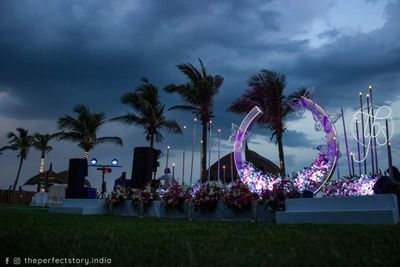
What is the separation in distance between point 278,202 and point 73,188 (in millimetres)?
12310

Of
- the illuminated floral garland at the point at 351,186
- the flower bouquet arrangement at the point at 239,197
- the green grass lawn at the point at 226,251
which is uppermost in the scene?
the illuminated floral garland at the point at 351,186

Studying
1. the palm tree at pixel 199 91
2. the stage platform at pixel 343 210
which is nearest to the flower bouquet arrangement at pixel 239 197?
the stage platform at pixel 343 210

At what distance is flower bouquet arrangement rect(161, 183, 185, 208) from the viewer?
14.6 metres

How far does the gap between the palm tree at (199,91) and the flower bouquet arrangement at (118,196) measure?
11.4m

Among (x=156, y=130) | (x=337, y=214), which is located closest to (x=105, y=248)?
(x=337, y=214)

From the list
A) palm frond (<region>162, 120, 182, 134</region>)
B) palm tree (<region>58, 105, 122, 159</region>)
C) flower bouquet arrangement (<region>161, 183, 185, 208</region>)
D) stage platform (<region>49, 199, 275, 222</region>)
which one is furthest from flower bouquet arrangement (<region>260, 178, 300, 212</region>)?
palm tree (<region>58, 105, 122, 159</region>)

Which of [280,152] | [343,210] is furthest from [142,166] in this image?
[343,210]

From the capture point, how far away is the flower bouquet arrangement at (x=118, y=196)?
55.3 ft

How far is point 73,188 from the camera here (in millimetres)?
19828

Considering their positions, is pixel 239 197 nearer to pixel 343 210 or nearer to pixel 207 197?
pixel 207 197

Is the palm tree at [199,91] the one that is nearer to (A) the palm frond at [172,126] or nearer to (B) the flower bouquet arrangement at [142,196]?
(A) the palm frond at [172,126]

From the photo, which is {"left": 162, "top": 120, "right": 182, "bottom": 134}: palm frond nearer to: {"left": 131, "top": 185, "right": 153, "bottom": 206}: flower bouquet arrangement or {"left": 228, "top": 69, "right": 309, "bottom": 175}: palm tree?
{"left": 228, "top": 69, "right": 309, "bottom": 175}: palm tree

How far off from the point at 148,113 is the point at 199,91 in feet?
18.8

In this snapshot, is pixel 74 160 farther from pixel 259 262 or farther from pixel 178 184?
pixel 259 262
